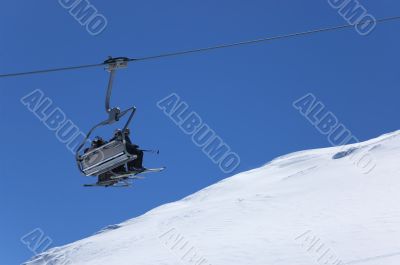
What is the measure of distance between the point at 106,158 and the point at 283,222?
215 ft

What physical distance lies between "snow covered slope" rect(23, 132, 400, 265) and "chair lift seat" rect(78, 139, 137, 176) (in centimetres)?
3384

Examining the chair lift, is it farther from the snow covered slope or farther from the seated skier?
the snow covered slope

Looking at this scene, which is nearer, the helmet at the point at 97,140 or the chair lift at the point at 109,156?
the chair lift at the point at 109,156

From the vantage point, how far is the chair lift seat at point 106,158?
1067cm

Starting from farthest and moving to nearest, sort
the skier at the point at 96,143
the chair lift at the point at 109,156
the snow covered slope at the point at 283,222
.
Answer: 1. the snow covered slope at the point at 283,222
2. the skier at the point at 96,143
3. the chair lift at the point at 109,156

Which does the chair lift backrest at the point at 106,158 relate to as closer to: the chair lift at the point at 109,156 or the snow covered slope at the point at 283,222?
the chair lift at the point at 109,156

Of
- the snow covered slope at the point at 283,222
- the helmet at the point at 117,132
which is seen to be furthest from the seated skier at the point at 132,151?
the snow covered slope at the point at 283,222

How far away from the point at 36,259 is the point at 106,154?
121285 millimetres

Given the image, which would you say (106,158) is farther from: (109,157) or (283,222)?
(283,222)

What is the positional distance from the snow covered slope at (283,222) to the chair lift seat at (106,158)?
1332 inches

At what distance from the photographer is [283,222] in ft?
245

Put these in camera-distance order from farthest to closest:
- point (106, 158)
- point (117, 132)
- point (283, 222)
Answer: point (283, 222)
point (117, 132)
point (106, 158)

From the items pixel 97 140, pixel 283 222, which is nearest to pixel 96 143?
pixel 97 140

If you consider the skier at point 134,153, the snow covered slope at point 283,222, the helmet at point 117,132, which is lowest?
the skier at point 134,153
